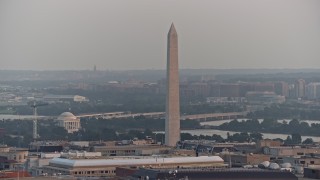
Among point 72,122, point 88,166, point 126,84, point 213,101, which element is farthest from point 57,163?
point 126,84

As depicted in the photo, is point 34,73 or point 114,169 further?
point 34,73

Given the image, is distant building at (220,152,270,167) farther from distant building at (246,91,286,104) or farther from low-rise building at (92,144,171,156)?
distant building at (246,91,286,104)

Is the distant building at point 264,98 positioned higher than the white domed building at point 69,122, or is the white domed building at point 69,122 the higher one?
the distant building at point 264,98

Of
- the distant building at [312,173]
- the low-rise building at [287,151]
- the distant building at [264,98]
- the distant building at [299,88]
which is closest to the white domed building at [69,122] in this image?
the low-rise building at [287,151]

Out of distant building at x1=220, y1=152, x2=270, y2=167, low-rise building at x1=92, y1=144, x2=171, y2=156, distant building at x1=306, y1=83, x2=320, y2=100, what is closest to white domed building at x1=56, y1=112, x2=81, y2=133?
low-rise building at x1=92, y1=144, x2=171, y2=156

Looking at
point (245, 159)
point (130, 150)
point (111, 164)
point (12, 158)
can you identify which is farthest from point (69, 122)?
point (111, 164)

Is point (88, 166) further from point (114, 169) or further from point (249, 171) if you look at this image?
point (249, 171)

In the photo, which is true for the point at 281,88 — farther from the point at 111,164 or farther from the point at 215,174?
the point at 215,174

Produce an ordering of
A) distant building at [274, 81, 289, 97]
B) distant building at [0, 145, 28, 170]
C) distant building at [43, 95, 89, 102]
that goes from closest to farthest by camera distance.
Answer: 1. distant building at [0, 145, 28, 170]
2. distant building at [43, 95, 89, 102]
3. distant building at [274, 81, 289, 97]

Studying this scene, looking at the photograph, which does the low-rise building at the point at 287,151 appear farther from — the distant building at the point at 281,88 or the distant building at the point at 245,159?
the distant building at the point at 281,88
